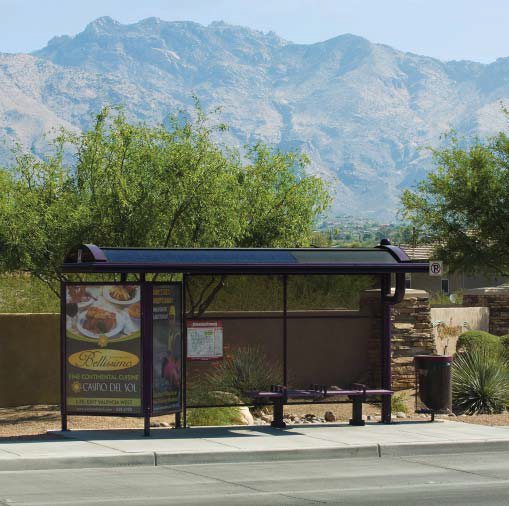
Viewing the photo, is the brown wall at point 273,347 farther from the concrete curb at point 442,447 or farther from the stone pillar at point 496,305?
the stone pillar at point 496,305

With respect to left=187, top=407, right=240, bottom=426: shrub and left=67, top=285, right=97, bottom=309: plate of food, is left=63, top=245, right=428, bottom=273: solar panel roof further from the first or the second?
left=187, top=407, right=240, bottom=426: shrub

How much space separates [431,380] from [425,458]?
338 cm

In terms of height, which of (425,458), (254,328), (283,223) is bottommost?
(425,458)

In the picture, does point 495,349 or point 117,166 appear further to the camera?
point 495,349

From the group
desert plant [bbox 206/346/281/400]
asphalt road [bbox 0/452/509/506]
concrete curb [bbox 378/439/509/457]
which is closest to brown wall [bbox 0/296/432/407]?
desert plant [bbox 206/346/281/400]

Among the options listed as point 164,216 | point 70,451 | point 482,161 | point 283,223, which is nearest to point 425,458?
point 70,451

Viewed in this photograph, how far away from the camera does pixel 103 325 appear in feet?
55.2

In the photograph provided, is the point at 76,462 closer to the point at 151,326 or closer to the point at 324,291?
the point at 151,326

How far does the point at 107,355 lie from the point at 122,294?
2.95 feet

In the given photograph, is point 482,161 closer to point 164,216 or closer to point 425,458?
Answer: point 164,216

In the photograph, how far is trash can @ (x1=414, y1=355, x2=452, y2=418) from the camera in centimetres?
1908

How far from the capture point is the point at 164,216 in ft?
72.9

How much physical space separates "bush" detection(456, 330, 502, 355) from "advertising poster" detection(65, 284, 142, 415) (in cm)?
1185

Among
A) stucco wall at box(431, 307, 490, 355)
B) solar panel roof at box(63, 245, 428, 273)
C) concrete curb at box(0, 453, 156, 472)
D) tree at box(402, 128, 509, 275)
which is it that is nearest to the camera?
concrete curb at box(0, 453, 156, 472)
